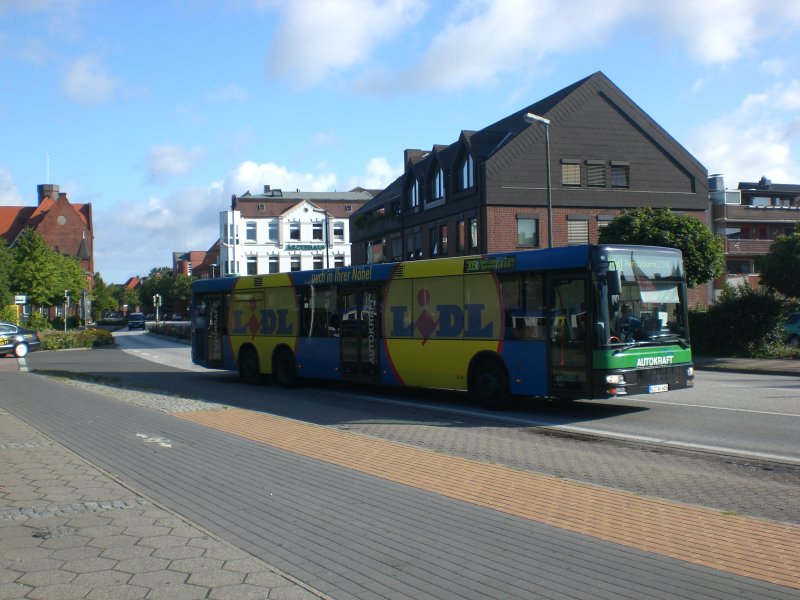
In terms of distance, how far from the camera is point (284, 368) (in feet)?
61.4

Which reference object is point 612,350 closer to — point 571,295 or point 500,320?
point 571,295

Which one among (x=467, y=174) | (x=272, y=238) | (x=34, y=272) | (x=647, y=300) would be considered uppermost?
(x=272, y=238)

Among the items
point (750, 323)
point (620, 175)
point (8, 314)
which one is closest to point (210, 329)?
point (750, 323)

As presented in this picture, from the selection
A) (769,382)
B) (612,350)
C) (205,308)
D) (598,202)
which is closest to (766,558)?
(612,350)

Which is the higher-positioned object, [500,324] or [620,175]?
[620,175]

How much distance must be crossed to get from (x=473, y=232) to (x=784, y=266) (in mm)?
18676

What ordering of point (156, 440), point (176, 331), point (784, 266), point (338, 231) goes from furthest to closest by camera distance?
point (338, 231) → point (176, 331) → point (784, 266) → point (156, 440)

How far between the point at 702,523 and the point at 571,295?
6363 millimetres

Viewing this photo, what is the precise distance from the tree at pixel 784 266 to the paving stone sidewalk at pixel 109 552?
78.1ft

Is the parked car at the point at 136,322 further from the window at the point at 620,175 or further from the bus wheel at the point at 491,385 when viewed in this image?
the bus wheel at the point at 491,385

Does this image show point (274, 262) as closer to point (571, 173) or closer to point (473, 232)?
point (473, 232)

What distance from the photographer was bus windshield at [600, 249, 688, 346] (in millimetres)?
11967

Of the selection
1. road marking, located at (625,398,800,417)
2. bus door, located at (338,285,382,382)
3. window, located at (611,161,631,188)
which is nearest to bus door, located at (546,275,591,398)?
road marking, located at (625,398,800,417)

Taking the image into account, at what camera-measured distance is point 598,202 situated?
42375 mm
